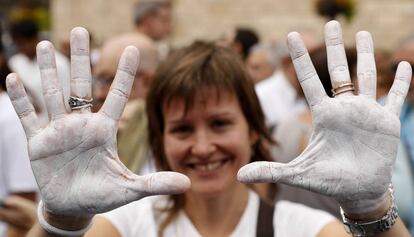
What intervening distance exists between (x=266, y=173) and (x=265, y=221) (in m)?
0.56

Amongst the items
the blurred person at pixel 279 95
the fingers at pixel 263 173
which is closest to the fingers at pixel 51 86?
the fingers at pixel 263 173

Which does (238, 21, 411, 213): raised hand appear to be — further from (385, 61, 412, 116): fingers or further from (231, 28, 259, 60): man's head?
(231, 28, 259, 60): man's head

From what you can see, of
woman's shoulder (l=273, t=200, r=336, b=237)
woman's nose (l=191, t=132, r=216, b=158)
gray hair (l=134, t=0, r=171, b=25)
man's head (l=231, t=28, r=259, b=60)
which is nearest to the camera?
woman's shoulder (l=273, t=200, r=336, b=237)

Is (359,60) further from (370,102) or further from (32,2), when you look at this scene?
(32,2)

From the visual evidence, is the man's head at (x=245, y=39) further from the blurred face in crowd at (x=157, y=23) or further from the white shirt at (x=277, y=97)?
the blurred face in crowd at (x=157, y=23)

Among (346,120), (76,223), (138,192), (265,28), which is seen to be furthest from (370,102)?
(265,28)

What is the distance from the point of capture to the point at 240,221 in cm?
254

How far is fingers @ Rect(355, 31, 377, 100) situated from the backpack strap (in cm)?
56

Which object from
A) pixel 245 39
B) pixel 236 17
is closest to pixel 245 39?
pixel 245 39

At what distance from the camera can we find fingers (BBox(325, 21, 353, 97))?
2021 mm

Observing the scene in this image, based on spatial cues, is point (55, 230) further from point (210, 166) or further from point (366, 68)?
point (366, 68)

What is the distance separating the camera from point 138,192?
1.97m

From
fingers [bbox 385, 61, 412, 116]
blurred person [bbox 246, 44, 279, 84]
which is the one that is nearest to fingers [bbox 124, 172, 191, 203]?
fingers [bbox 385, 61, 412, 116]

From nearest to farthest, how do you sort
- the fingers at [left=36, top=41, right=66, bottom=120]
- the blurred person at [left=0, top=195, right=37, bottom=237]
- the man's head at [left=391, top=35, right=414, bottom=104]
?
the fingers at [left=36, top=41, right=66, bottom=120] < the blurred person at [left=0, top=195, right=37, bottom=237] < the man's head at [left=391, top=35, right=414, bottom=104]
